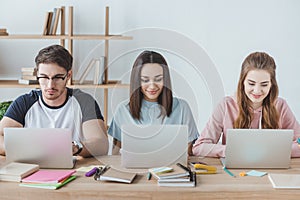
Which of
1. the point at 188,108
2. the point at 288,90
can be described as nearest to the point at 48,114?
the point at 188,108

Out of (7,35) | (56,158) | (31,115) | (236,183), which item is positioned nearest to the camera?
(236,183)

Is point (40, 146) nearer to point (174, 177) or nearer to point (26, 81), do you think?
point (174, 177)

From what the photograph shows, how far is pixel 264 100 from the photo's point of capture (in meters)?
2.46

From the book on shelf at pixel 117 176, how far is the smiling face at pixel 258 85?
768 millimetres

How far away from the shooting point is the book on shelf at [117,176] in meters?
1.86

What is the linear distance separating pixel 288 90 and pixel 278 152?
2156 mm

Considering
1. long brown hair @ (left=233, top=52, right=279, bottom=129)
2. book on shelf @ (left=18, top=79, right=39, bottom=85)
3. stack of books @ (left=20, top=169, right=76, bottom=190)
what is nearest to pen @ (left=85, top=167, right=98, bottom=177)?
stack of books @ (left=20, top=169, right=76, bottom=190)

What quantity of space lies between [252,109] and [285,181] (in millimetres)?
646

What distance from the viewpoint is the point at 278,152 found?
6.77 ft

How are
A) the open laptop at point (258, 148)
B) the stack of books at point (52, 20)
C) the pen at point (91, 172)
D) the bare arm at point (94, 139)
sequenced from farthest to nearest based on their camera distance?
the stack of books at point (52, 20) < the bare arm at point (94, 139) < the open laptop at point (258, 148) < the pen at point (91, 172)

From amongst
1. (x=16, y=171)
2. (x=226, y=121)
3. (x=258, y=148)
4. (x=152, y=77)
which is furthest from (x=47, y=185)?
(x=226, y=121)

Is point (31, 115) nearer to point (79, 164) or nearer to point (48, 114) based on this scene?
point (48, 114)

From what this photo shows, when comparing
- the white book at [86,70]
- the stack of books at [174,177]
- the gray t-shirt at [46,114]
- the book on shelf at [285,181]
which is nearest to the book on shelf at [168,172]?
the stack of books at [174,177]

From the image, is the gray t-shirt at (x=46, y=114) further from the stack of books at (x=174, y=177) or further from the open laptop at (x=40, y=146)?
the stack of books at (x=174, y=177)
